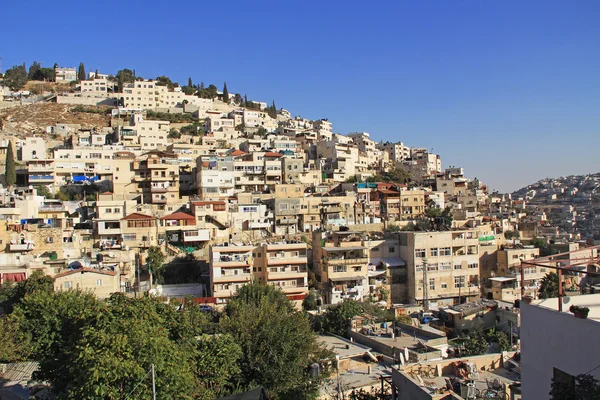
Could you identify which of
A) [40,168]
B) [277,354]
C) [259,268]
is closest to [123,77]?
[40,168]

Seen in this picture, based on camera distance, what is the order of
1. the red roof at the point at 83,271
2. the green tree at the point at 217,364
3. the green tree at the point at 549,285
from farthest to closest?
the green tree at the point at 549,285, the red roof at the point at 83,271, the green tree at the point at 217,364

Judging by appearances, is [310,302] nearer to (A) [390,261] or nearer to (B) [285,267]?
(B) [285,267]

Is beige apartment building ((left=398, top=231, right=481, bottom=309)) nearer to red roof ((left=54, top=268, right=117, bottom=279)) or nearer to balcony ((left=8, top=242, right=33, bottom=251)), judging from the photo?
red roof ((left=54, top=268, right=117, bottom=279))

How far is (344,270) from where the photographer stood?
27.6 m

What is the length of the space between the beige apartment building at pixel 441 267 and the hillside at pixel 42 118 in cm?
4162

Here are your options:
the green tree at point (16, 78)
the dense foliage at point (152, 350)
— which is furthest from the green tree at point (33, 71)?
the dense foliage at point (152, 350)

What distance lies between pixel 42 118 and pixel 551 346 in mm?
62198

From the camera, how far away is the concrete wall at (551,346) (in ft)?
16.6

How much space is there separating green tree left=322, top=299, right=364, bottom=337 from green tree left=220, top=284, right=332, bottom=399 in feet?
17.6

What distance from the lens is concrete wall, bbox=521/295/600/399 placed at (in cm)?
505

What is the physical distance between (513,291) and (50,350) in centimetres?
2280

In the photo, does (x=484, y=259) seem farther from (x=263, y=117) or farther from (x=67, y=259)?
(x=263, y=117)

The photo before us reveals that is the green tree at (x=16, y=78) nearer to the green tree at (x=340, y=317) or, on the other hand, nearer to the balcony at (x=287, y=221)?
the balcony at (x=287, y=221)

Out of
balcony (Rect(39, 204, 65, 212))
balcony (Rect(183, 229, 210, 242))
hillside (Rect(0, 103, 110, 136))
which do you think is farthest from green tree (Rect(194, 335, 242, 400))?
hillside (Rect(0, 103, 110, 136))
